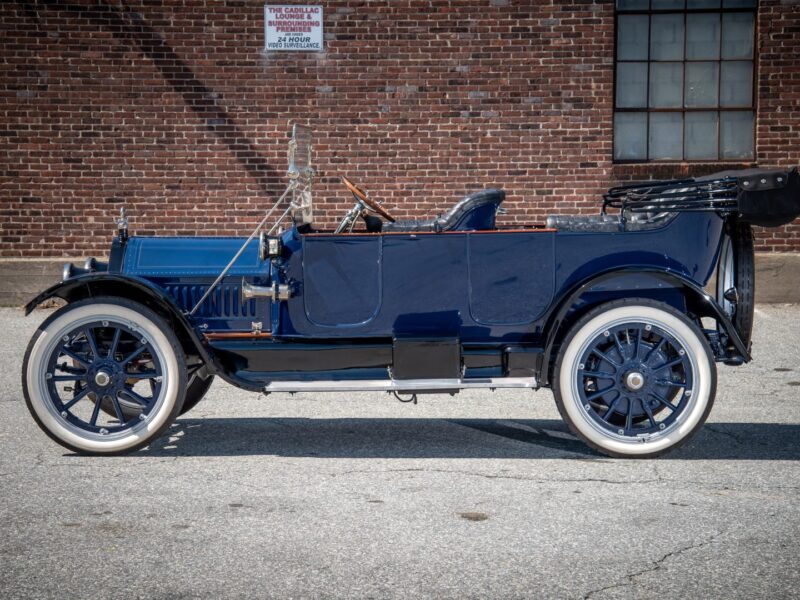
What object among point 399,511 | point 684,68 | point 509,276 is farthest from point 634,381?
point 684,68

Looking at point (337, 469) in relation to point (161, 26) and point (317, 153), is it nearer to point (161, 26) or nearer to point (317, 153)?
point (317, 153)

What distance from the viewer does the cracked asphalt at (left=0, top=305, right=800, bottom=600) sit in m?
3.37

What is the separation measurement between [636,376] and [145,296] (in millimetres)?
2494

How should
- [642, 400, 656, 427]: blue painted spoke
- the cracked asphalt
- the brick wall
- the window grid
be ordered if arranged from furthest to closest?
the window grid → the brick wall → [642, 400, 656, 427]: blue painted spoke → the cracked asphalt

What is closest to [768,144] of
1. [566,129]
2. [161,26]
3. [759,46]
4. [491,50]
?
[759,46]

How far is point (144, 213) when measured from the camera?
11.2 m

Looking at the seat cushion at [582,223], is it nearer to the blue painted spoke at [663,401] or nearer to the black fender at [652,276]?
the black fender at [652,276]

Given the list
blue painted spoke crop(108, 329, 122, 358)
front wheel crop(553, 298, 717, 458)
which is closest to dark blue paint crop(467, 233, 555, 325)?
front wheel crop(553, 298, 717, 458)

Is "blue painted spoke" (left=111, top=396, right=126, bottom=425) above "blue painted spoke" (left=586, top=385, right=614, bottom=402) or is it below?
below

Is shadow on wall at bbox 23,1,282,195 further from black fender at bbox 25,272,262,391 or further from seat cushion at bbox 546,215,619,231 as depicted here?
seat cushion at bbox 546,215,619,231

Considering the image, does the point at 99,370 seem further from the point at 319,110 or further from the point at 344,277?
the point at 319,110

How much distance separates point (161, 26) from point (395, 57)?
2.59 meters

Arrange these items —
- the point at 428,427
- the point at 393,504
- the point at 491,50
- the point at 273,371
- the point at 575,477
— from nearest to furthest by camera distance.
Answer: the point at 393,504, the point at 575,477, the point at 273,371, the point at 428,427, the point at 491,50

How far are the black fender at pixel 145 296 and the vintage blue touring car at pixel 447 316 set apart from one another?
0.01m
